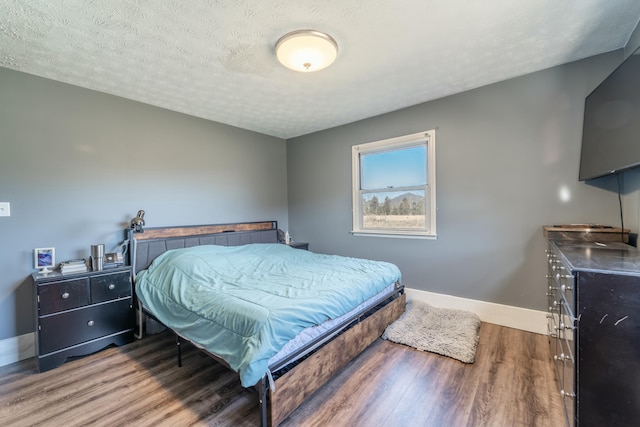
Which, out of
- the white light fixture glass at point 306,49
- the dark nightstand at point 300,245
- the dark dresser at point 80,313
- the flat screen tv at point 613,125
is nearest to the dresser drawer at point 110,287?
the dark dresser at point 80,313

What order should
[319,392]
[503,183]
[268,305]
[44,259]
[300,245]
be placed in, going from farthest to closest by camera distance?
[300,245]
[503,183]
[44,259]
[319,392]
[268,305]

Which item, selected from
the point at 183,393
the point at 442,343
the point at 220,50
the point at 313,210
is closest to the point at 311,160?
the point at 313,210

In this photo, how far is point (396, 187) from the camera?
3.65 metres

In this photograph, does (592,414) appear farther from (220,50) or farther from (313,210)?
(313,210)

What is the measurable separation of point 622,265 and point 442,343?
4.96ft

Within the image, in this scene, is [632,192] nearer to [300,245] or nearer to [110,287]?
[300,245]

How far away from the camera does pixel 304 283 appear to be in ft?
7.43

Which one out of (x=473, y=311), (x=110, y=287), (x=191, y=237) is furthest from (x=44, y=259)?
(x=473, y=311)

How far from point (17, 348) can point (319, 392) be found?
2707 millimetres

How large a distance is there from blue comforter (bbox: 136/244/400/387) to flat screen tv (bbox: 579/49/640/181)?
6.18ft

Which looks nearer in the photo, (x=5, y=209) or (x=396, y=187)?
(x=5, y=209)

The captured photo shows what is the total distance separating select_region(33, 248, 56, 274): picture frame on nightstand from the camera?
8.00ft

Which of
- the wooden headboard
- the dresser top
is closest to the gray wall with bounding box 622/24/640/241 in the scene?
the dresser top

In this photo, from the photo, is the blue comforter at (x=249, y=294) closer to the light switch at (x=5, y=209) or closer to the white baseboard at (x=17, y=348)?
the white baseboard at (x=17, y=348)
